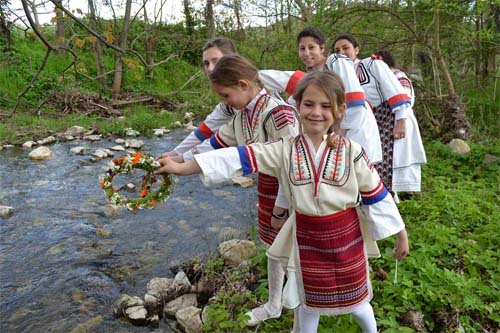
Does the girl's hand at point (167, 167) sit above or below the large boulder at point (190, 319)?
above

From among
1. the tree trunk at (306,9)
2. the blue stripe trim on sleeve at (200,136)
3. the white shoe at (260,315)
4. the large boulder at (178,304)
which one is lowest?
the large boulder at (178,304)

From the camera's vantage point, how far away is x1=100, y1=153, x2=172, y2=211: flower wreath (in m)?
1.85

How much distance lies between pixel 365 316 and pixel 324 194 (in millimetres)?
679

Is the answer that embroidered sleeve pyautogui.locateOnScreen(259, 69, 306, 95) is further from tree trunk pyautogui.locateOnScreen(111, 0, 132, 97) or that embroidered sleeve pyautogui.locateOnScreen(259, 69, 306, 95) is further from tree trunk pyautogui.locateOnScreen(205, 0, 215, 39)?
tree trunk pyautogui.locateOnScreen(205, 0, 215, 39)

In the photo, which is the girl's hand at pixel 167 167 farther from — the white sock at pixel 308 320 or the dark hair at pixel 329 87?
the white sock at pixel 308 320

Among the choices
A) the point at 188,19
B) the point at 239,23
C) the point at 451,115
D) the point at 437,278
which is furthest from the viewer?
the point at 188,19

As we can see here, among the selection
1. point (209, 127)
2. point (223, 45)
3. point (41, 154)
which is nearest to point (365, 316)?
point (209, 127)

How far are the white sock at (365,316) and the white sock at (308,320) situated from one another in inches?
7.5

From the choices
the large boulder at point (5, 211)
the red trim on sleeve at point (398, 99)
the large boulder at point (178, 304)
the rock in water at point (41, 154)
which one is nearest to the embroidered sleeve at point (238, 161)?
the large boulder at point (178, 304)

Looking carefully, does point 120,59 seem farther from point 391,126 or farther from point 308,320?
point 308,320

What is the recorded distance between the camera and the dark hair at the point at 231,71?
7.05 ft

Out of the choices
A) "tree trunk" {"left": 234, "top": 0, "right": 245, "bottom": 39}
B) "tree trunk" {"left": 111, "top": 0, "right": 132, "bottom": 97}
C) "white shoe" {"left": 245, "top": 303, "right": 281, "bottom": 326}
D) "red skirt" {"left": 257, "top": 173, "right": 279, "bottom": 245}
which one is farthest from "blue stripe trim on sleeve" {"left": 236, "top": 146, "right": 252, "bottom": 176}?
"tree trunk" {"left": 234, "top": 0, "right": 245, "bottom": 39}

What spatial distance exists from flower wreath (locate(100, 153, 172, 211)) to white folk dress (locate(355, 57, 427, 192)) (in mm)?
2270

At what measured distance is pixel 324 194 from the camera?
1896mm
